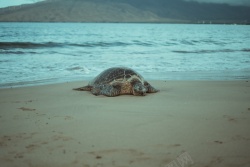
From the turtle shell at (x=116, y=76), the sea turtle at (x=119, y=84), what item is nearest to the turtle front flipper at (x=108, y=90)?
the sea turtle at (x=119, y=84)

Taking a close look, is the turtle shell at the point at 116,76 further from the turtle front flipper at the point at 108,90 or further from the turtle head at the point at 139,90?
the turtle head at the point at 139,90

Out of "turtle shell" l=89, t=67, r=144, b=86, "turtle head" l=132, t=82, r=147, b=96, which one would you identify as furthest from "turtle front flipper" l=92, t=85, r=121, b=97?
"turtle head" l=132, t=82, r=147, b=96

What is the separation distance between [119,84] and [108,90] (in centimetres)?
34

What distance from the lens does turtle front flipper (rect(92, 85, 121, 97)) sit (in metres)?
5.73

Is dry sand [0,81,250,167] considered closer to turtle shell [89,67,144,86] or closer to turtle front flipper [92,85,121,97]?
turtle front flipper [92,85,121,97]

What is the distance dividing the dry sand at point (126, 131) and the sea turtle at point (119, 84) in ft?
1.37

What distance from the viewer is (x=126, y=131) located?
3.22 m

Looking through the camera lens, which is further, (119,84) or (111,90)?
(119,84)

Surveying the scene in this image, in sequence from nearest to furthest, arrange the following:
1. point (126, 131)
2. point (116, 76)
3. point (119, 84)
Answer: point (126, 131) < point (119, 84) < point (116, 76)

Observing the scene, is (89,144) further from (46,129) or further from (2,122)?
(2,122)

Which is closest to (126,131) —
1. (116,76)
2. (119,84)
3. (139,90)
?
(139,90)

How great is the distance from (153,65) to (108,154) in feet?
29.1

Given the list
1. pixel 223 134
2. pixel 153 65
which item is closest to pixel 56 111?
pixel 223 134

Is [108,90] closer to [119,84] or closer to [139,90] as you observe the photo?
[119,84]
